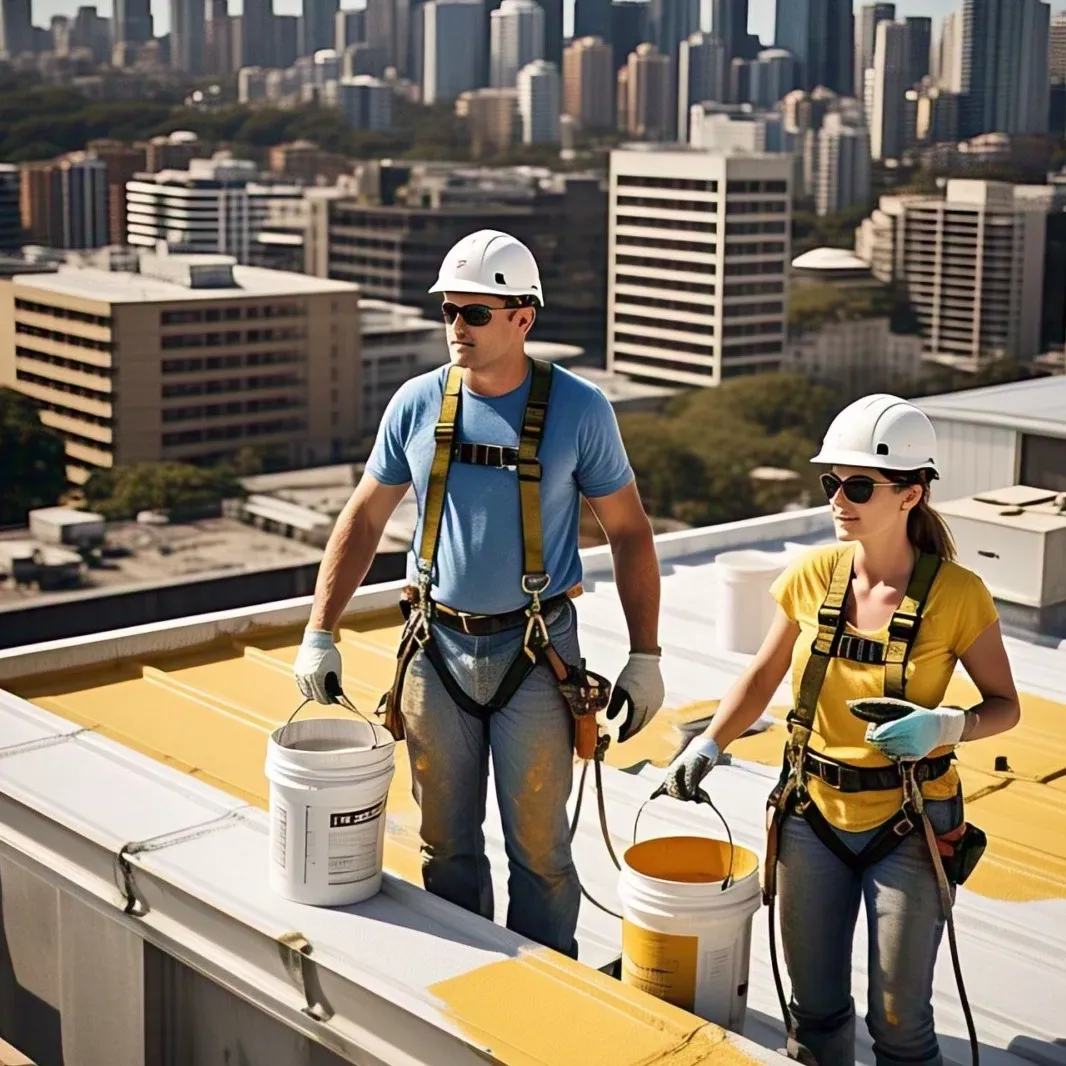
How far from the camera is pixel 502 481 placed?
4.77 meters

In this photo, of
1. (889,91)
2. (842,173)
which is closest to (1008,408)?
(842,173)

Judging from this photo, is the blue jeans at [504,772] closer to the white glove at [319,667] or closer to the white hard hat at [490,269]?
the white glove at [319,667]

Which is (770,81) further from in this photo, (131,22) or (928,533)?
(928,533)

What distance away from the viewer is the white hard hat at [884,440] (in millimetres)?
4203

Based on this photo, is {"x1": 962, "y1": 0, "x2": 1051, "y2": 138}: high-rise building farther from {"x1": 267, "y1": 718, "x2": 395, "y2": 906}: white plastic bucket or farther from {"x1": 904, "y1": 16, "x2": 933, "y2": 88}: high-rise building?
{"x1": 267, "y1": 718, "x2": 395, "y2": 906}: white plastic bucket

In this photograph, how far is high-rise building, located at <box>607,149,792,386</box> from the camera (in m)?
123

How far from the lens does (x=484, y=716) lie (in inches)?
193

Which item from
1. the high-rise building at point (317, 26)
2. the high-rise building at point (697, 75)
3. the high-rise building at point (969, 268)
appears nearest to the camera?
the high-rise building at point (969, 268)

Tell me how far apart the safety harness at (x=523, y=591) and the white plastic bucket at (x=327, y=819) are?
31 centimetres

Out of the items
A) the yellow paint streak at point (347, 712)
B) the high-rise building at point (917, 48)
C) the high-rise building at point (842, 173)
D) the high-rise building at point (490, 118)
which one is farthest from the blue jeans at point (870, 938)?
the high-rise building at point (917, 48)

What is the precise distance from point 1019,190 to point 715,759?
132 m

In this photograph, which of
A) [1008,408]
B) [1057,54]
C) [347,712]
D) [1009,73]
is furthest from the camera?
[1057,54]

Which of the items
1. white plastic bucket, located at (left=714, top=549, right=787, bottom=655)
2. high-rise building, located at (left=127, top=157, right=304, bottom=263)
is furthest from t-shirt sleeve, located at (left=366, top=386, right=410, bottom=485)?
high-rise building, located at (left=127, top=157, right=304, bottom=263)

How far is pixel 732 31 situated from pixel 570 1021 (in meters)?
152
